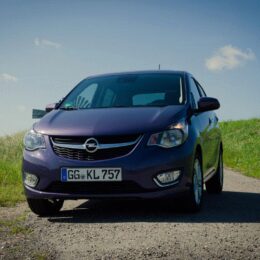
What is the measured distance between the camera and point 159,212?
6.69m

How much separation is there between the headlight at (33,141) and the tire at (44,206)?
0.61 meters

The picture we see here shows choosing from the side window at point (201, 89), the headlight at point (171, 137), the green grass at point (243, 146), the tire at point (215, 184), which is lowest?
the green grass at point (243, 146)

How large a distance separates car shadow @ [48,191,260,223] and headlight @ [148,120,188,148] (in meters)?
0.70

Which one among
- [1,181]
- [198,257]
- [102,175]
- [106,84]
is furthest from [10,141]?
[198,257]

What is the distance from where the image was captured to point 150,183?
605 cm

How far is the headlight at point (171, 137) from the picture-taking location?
240 inches

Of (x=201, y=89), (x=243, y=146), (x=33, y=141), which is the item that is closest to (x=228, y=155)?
(x=243, y=146)

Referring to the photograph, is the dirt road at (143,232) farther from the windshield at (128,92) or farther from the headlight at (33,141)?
the windshield at (128,92)

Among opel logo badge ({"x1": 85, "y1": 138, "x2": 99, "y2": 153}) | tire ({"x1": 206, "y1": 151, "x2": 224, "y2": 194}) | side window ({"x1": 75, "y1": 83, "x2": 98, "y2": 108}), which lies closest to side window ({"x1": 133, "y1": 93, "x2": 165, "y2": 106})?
side window ({"x1": 75, "y1": 83, "x2": 98, "y2": 108})

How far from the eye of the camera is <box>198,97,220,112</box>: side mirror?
7.10 m

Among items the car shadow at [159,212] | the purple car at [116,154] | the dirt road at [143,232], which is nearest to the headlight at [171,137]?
the purple car at [116,154]

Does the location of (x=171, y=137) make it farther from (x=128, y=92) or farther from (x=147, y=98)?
(x=128, y=92)

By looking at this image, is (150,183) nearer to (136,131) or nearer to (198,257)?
(136,131)

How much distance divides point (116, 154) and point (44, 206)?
4.04ft
